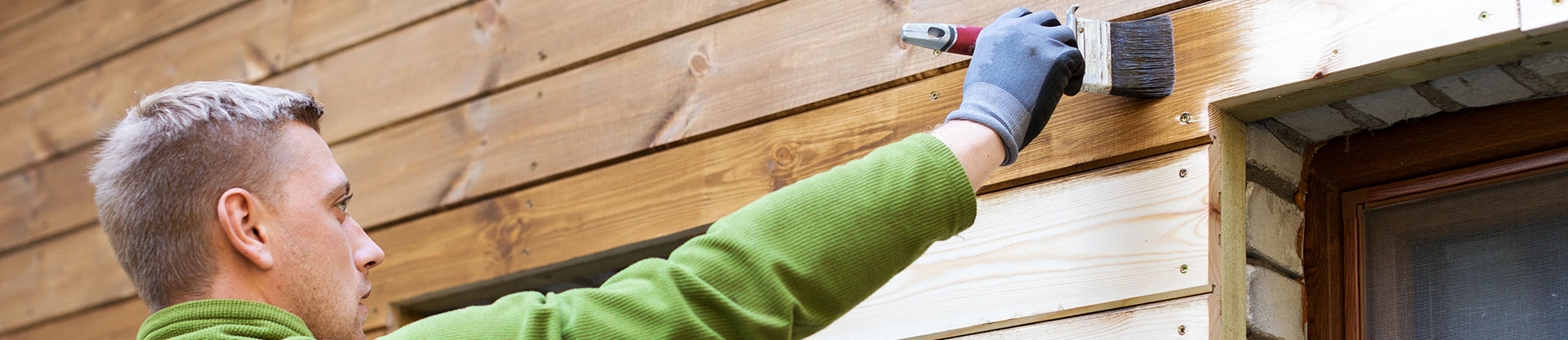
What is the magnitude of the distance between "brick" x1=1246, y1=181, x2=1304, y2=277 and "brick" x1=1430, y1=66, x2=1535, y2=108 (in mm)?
223

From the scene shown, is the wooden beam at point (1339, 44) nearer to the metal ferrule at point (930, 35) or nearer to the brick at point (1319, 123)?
the brick at point (1319, 123)

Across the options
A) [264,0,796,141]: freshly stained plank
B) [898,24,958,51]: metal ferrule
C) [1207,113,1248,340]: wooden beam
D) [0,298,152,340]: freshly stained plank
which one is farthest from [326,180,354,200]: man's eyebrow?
[0,298,152,340]: freshly stained plank

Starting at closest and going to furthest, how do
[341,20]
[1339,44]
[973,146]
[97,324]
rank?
[973,146] → [1339,44] → [341,20] → [97,324]

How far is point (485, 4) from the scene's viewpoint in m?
2.36

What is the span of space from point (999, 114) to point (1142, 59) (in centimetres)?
27

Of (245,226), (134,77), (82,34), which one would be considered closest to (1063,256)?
(245,226)

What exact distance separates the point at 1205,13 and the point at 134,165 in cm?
115

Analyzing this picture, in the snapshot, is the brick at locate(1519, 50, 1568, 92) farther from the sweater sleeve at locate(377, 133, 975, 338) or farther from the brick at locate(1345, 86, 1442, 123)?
the sweater sleeve at locate(377, 133, 975, 338)

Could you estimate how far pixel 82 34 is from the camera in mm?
3197

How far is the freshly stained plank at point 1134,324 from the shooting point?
1404 mm

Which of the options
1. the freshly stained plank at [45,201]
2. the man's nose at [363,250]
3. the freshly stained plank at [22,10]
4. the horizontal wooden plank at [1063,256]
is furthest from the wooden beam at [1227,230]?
the freshly stained plank at [22,10]

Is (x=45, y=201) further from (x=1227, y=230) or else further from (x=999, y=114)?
(x=1227, y=230)

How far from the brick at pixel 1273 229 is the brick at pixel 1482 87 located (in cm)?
22

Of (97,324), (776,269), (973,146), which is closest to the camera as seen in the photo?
(776,269)
